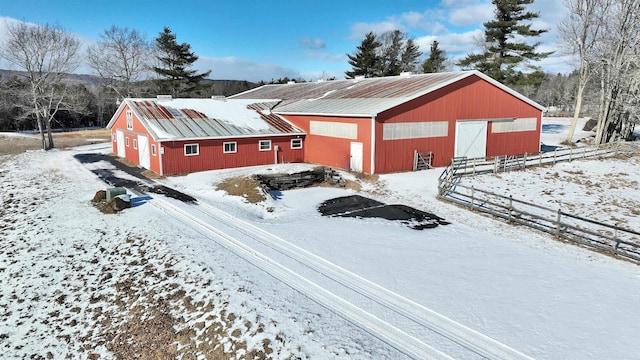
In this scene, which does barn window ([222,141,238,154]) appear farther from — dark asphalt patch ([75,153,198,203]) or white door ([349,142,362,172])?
white door ([349,142,362,172])

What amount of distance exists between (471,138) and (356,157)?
27.8ft

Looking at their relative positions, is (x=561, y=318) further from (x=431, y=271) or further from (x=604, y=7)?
(x=604, y=7)

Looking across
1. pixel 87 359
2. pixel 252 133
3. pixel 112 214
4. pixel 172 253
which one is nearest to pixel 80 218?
pixel 112 214

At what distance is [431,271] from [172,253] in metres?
7.52

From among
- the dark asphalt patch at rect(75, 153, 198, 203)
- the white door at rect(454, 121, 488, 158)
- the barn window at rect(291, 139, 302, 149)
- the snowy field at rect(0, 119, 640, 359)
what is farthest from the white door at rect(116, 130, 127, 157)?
the white door at rect(454, 121, 488, 158)

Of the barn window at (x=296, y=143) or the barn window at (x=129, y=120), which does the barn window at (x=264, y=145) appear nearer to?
the barn window at (x=296, y=143)

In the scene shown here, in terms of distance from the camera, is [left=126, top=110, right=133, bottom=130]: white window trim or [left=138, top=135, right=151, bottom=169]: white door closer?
[left=138, top=135, right=151, bottom=169]: white door

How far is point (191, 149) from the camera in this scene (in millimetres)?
23578

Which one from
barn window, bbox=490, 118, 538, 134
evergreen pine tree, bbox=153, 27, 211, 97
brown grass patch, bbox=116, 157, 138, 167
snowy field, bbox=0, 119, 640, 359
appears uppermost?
evergreen pine tree, bbox=153, 27, 211, 97

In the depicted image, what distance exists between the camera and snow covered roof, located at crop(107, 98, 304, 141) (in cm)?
2391

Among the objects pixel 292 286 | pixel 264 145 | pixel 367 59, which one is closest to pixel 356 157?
pixel 264 145

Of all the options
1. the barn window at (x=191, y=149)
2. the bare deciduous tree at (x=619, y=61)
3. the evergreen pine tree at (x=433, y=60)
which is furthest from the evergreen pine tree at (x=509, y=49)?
the barn window at (x=191, y=149)

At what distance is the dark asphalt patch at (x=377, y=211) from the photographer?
14992 millimetres

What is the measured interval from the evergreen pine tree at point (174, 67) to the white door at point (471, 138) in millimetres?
41797
